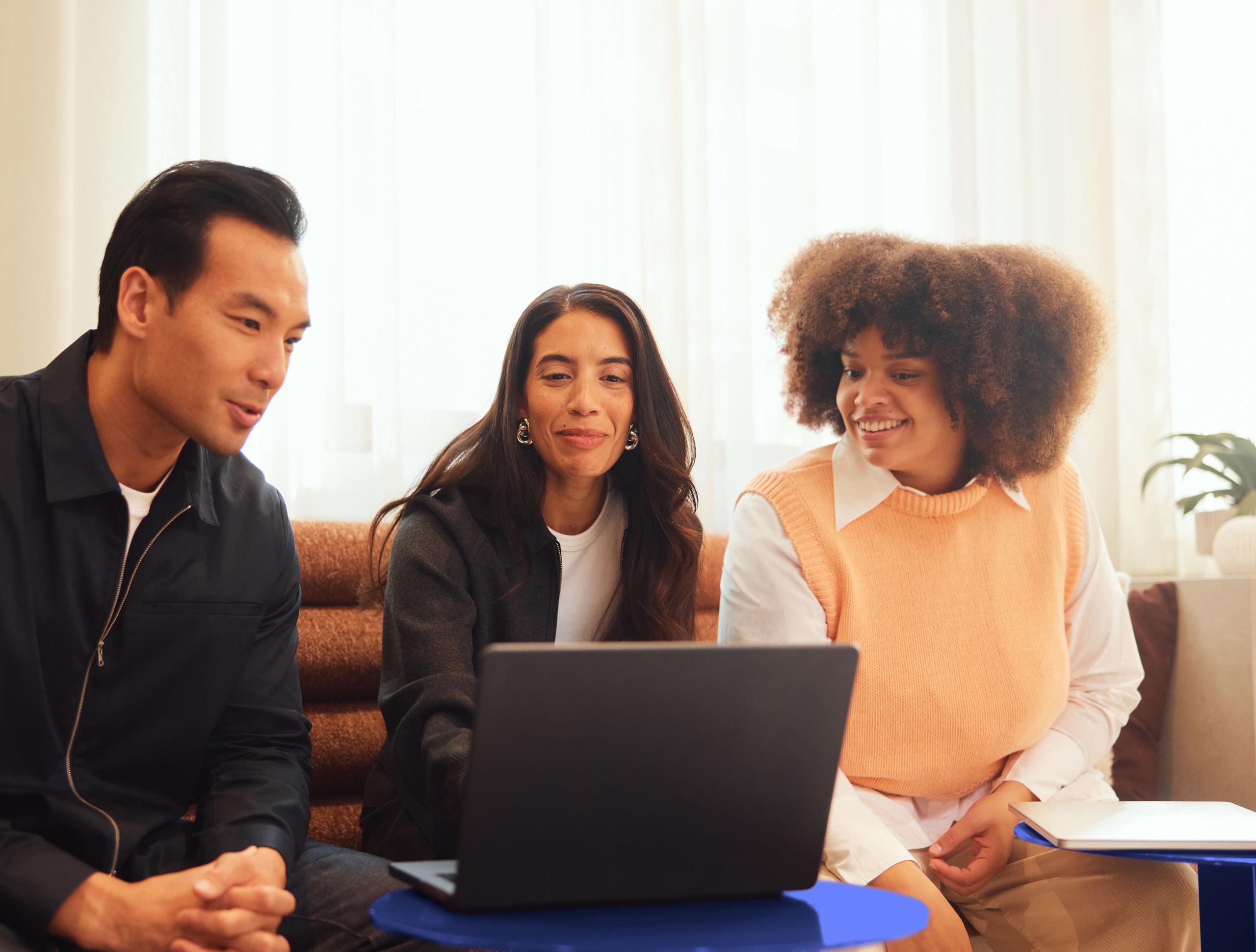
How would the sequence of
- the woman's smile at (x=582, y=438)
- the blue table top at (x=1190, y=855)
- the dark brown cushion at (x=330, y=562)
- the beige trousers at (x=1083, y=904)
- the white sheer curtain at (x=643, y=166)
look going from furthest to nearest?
1. the white sheer curtain at (x=643, y=166)
2. the dark brown cushion at (x=330, y=562)
3. the woman's smile at (x=582, y=438)
4. the beige trousers at (x=1083, y=904)
5. the blue table top at (x=1190, y=855)

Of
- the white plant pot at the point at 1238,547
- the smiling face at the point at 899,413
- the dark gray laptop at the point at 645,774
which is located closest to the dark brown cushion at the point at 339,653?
the smiling face at the point at 899,413

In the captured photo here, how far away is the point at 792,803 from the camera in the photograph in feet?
3.27

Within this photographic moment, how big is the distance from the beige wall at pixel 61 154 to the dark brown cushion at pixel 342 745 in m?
0.81

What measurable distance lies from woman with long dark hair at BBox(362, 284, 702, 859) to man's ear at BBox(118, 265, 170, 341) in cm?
46

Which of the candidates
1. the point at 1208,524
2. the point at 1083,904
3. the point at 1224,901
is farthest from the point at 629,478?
the point at 1208,524

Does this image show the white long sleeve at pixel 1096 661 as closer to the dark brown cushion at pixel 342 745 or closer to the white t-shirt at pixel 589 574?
the white t-shirt at pixel 589 574

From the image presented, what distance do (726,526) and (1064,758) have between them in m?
1.18

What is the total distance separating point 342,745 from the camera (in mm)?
1974

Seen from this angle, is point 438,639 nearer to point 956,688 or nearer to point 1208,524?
point 956,688

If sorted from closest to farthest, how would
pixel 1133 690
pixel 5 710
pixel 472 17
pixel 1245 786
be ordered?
pixel 5 710 < pixel 1133 690 < pixel 1245 786 < pixel 472 17

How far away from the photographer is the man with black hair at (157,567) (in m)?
1.34

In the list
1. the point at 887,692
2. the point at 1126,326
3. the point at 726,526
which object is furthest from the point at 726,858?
the point at 1126,326

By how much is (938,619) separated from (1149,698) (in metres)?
1.19

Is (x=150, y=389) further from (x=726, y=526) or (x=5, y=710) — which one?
(x=726, y=526)
